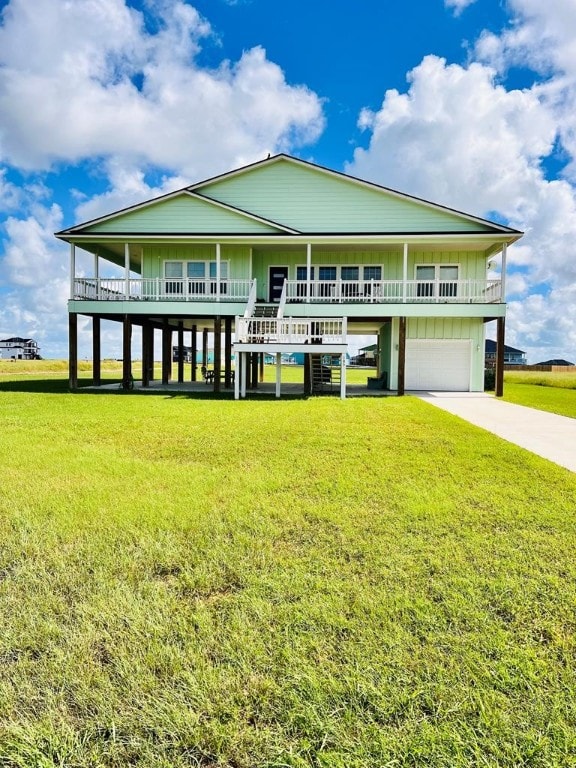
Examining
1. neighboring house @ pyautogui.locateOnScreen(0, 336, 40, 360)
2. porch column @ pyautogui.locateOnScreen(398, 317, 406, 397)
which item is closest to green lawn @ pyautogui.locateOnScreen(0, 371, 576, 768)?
porch column @ pyautogui.locateOnScreen(398, 317, 406, 397)

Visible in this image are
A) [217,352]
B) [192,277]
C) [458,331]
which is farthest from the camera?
[192,277]

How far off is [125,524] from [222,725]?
9.03ft

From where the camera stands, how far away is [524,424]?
10.9 m

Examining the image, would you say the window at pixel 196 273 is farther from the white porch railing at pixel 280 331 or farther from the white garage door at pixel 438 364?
the white garage door at pixel 438 364

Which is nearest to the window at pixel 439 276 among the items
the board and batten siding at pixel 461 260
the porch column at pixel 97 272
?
the board and batten siding at pixel 461 260

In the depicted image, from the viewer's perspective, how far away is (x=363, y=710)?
2.32 meters

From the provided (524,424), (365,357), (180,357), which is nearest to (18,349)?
(365,357)

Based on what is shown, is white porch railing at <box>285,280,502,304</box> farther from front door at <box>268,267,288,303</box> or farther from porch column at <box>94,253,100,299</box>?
porch column at <box>94,253,100,299</box>

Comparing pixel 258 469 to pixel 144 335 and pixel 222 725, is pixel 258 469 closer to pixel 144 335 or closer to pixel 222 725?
pixel 222 725

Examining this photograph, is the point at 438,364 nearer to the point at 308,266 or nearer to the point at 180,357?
the point at 308,266

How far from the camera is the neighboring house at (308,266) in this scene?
1767 centimetres

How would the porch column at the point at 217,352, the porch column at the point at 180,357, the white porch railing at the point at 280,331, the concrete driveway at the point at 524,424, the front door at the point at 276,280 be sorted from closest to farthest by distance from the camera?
1. the concrete driveway at the point at 524,424
2. the white porch railing at the point at 280,331
3. the porch column at the point at 217,352
4. the front door at the point at 276,280
5. the porch column at the point at 180,357

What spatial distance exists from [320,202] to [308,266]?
510 cm

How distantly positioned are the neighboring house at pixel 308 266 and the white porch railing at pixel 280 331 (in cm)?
79
